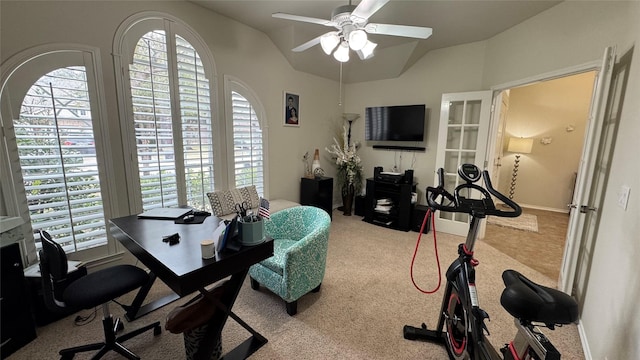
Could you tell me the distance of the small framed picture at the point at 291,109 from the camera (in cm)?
394

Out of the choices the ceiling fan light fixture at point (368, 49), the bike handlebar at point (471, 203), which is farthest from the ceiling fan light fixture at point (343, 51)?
the bike handlebar at point (471, 203)

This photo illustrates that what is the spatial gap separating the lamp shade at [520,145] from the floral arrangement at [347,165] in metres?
3.25

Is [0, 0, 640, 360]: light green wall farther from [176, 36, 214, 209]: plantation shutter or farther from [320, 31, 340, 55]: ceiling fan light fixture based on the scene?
[320, 31, 340, 55]: ceiling fan light fixture

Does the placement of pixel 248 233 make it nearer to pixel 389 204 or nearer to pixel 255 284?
pixel 255 284

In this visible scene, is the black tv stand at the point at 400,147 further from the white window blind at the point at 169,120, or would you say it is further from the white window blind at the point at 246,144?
the white window blind at the point at 169,120

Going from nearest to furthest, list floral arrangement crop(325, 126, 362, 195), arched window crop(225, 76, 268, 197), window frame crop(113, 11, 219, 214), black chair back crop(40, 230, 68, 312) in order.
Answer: black chair back crop(40, 230, 68, 312) < window frame crop(113, 11, 219, 214) < arched window crop(225, 76, 268, 197) < floral arrangement crop(325, 126, 362, 195)

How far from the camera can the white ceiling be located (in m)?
2.67

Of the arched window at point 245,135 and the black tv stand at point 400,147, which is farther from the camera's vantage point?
the black tv stand at point 400,147

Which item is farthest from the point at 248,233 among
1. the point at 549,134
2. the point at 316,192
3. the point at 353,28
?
the point at 549,134

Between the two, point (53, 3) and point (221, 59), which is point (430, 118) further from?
point (53, 3)

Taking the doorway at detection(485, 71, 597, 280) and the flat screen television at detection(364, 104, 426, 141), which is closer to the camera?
the flat screen television at detection(364, 104, 426, 141)

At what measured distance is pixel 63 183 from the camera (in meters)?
2.12

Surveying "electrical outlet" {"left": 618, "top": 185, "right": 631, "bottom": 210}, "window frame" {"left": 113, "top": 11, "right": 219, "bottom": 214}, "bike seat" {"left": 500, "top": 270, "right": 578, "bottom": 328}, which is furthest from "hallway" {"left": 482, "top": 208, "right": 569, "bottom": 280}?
"window frame" {"left": 113, "top": 11, "right": 219, "bottom": 214}

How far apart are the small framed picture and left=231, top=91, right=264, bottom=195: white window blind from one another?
56cm
